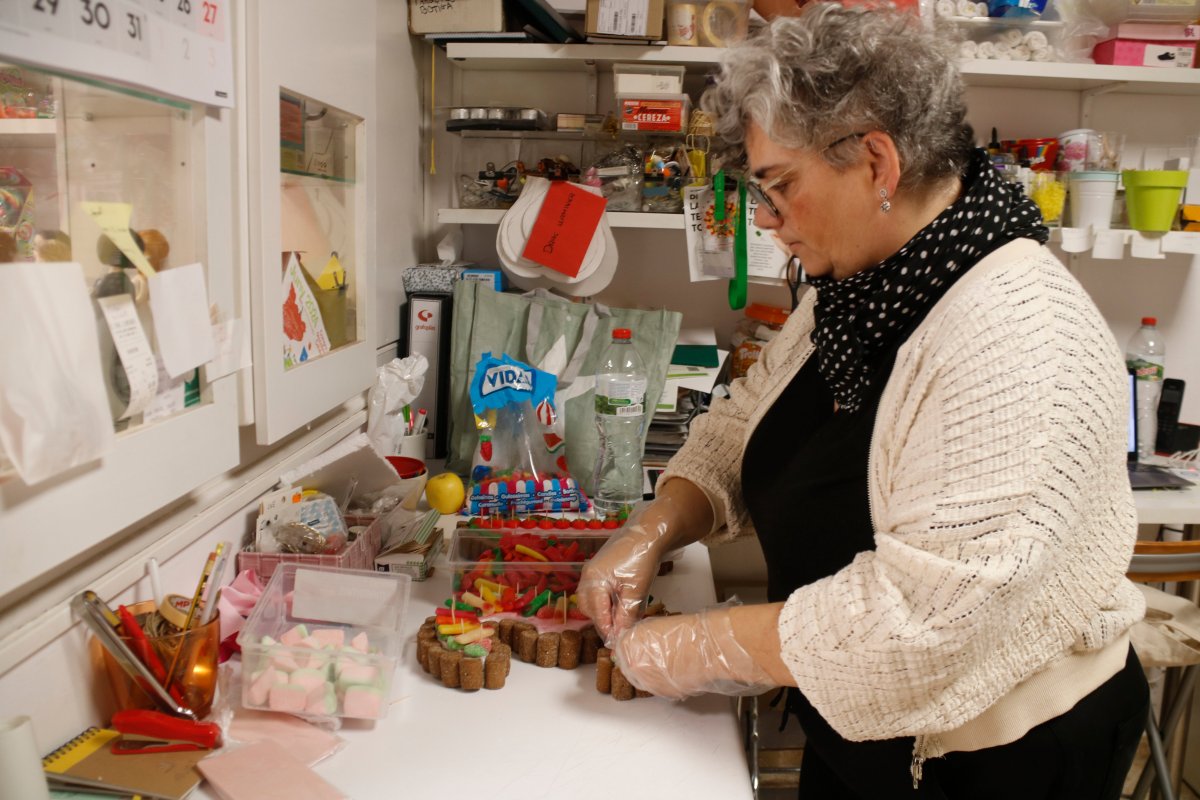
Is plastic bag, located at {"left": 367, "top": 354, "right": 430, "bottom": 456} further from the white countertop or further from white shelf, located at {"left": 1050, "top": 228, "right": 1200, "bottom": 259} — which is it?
white shelf, located at {"left": 1050, "top": 228, "right": 1200, "bottom": 259}

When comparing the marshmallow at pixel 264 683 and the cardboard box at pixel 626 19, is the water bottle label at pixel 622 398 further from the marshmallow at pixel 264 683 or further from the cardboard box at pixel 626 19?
the marshmallow at pixel 264 683

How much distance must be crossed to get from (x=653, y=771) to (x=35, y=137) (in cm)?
93

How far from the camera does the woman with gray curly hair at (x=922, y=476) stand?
93 centimetres

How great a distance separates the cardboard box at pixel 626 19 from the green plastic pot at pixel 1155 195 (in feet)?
4.44

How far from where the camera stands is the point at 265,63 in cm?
125

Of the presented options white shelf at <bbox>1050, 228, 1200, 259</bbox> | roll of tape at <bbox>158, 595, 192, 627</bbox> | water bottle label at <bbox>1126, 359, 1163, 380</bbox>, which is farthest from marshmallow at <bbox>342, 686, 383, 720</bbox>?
water bottle label at <bbox>1126, 359, 1163, 380</bbox>

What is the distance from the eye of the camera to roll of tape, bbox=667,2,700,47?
2.33 m

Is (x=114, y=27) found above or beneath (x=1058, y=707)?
above

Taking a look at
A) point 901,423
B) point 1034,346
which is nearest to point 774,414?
point 901,423

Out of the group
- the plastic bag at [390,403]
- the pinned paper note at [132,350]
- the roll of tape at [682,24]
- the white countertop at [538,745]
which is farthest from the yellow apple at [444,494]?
the roll of tape at [682,24]

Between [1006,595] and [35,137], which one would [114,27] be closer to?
[35,137]

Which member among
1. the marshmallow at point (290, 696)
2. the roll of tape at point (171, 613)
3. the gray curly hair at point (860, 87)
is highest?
the gray curly hair at point (860, 87)

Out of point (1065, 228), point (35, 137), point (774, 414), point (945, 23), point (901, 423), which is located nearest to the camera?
point (35, 137)

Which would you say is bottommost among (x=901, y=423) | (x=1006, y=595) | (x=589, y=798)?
(x=589, y=798)
